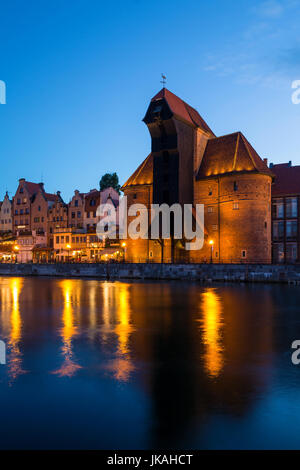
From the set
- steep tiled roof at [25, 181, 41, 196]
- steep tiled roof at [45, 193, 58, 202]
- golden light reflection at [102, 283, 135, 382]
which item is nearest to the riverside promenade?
golden light reflection at [102, 283, 135, 382]

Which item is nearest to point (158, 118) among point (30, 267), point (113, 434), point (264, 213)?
point (264, 213)

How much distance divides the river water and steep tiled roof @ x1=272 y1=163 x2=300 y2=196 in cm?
3724

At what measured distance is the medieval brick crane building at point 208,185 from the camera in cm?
4906

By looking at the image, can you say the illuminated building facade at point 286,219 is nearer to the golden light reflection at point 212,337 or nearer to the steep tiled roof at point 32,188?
the golden light reflection at point 212,337

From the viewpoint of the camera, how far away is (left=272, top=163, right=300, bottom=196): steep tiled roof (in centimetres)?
5181

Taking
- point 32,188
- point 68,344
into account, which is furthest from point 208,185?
point 32,188

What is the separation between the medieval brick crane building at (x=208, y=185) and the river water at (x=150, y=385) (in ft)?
107

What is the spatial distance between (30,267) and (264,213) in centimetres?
3669

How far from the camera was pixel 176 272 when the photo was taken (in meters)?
47.6

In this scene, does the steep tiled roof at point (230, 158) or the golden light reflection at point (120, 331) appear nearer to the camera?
the golden light reflection at point (120, 331)

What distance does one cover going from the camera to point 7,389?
829 cm

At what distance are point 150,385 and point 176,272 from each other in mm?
39221

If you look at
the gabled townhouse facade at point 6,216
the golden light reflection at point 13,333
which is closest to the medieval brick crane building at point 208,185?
the golden light reflection at point 13,333

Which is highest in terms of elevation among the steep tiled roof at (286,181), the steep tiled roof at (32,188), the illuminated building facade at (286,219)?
the steep tiled roof at (32,188)
